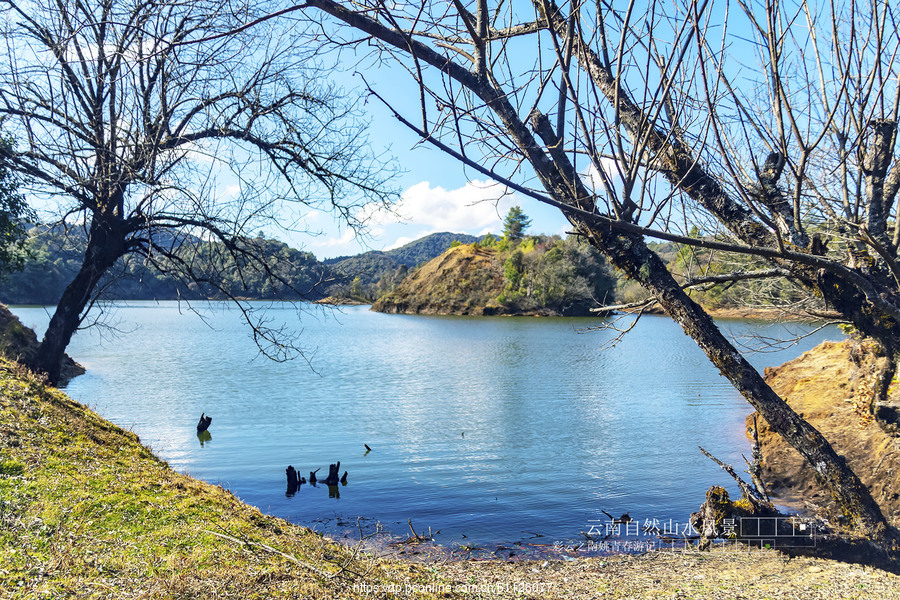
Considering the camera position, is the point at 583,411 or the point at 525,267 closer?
the point at 583,411

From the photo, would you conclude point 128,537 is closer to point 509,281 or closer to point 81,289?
point 81,289

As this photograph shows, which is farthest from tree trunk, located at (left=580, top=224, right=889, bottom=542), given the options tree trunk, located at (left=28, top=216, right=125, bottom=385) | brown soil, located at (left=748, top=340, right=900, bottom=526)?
tree trunk, located at (left=28, top=216, right=125, bottom=385)

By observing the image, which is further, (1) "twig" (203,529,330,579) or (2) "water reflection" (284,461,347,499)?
(2) "water reflection" (284,461,347,499)

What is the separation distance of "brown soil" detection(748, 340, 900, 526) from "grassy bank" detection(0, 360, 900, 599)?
2.77 meters

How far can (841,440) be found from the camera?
34.0 feet

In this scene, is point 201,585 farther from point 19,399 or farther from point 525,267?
point 525,267

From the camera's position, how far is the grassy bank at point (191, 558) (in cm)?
348

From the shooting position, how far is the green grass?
11.1 ft

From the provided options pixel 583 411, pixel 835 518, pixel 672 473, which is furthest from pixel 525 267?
pixel 835 518

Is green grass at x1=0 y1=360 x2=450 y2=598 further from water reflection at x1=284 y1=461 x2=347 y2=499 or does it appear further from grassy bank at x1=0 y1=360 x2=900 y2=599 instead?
water reflection at x1=284 y1=461 x2=347 y2=499

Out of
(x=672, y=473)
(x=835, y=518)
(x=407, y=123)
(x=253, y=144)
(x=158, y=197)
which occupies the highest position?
(x=253, y=144)

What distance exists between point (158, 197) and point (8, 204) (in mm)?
4954

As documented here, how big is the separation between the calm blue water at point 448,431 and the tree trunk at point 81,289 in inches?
28.6

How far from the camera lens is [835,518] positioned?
564 cm
